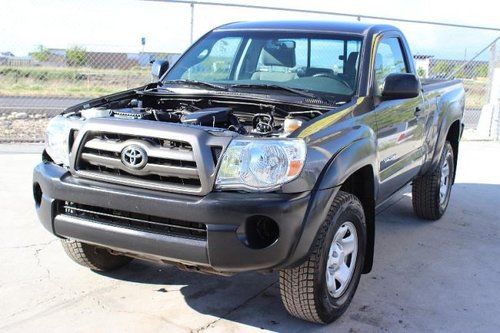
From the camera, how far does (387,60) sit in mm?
4762

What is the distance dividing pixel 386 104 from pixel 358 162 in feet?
3.00

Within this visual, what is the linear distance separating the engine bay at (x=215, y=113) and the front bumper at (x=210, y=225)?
465mm

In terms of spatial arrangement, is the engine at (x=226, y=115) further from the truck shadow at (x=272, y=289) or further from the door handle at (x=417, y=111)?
the door handle at (x=417, y=111)

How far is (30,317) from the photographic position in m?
3.44

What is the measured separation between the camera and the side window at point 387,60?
172 inches

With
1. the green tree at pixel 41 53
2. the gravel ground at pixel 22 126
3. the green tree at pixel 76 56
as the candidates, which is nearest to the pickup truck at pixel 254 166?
the gravel ground at pixel 22 126

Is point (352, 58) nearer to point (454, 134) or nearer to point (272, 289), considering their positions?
point (272, 289)

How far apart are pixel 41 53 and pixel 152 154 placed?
33.9ft

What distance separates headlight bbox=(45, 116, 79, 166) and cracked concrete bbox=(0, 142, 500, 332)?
3.12 feet

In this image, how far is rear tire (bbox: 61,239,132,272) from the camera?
3959mm

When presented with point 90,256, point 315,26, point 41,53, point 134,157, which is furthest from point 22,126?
point 134,157

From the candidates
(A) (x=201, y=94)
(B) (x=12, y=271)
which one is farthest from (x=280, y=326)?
(B) (x=12, y=271)

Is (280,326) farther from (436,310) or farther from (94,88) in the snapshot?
(94,88)

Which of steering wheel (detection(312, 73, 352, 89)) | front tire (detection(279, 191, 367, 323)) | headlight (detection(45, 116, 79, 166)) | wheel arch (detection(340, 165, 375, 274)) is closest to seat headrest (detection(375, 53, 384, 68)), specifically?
steering wheel (detection(312, 73, 352, 89))
